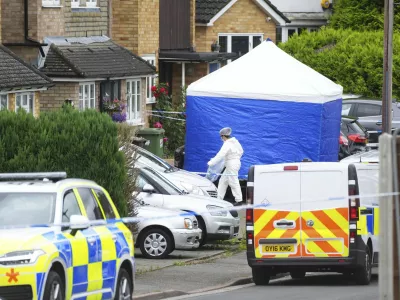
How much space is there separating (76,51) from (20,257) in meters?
22.7

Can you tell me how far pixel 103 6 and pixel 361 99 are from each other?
8864mm

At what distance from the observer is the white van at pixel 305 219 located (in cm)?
1700

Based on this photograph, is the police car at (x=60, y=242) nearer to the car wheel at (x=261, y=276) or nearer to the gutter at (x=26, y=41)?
the car wheel at (x=261, y=276)

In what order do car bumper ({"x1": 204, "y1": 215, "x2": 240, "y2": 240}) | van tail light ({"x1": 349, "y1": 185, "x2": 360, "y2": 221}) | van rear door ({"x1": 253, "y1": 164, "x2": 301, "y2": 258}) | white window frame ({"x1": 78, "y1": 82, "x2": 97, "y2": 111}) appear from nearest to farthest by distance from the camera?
van tail light ({"x1": 349, "y1": 185, "x2": 360, "y2": 221}) → van rear door ({"x1": 253, "y1": 164, "x2": 301, "y2": 258}) → car bumper ({"x1": 204, "y1": 215, "x2": 240, "y2": 240}) → white window frame ({"x1": 78, "y1": 82, "x2": 97, "y2": 111})

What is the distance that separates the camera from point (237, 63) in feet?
103

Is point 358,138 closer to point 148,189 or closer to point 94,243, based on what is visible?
point 148,189

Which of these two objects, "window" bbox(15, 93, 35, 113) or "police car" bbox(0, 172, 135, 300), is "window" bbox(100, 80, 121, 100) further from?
"police car" bbox(0, 172, 135, 300)

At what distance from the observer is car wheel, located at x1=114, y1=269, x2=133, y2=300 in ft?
44.0

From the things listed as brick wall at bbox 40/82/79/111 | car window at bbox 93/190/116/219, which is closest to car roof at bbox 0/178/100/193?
car window at bbox 93/190/116/219

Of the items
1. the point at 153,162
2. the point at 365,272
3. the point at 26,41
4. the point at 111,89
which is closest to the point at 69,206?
the point at 365,272

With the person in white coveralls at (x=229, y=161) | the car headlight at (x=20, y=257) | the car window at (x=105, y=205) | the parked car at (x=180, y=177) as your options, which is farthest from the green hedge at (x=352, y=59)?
the car headlight at (x=20, y=257)

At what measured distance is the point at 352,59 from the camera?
46312mm

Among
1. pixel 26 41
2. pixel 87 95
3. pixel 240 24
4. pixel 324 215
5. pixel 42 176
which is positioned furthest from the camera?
pixel 240 24

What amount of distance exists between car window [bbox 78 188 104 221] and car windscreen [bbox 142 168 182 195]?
27.1 feet
